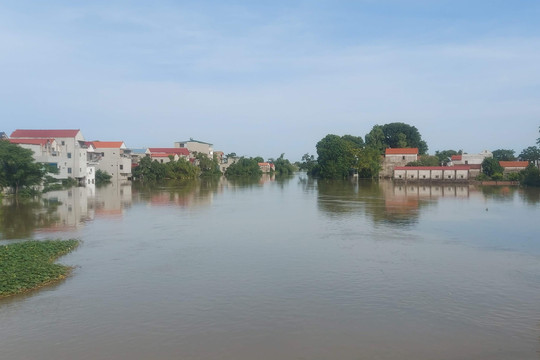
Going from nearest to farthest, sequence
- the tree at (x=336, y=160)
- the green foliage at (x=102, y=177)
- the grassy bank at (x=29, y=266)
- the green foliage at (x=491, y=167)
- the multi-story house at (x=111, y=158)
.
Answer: the grassy bank at (x=29, y=266), the green foliage at (x=102, y=177), the green foliage at (x=491, y=167), the multi-story house at (x=111, y=158), the tree at (x=336, y=160)

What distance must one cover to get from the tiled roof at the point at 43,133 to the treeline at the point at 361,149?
38.4 m

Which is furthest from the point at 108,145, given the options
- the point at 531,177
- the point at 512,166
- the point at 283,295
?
the point at 283,295

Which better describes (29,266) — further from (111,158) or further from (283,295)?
(111,158)

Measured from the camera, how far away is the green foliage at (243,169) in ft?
286

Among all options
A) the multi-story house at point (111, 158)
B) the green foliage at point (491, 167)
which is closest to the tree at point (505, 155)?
the green foliage at point (491, 167)

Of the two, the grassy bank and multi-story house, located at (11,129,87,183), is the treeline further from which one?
the grassy bank

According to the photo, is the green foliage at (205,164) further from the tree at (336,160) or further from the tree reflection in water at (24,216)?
the tree reflection in water at (24,216)

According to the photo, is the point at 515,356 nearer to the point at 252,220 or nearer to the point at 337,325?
the point at 337,325

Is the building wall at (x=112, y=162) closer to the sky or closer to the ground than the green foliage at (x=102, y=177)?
closer to the sky

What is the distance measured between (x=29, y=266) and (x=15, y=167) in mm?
21594

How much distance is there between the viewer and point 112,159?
5731cm

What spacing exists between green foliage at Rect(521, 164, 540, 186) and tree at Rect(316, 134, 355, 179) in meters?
26.2

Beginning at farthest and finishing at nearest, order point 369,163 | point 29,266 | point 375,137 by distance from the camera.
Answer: point 375,137, point 369,163, point 29,266

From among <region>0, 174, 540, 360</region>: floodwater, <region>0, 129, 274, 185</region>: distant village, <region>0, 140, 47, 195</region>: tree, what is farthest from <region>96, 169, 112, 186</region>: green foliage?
<region>0, 174, 540, 360</region>: floodwater
